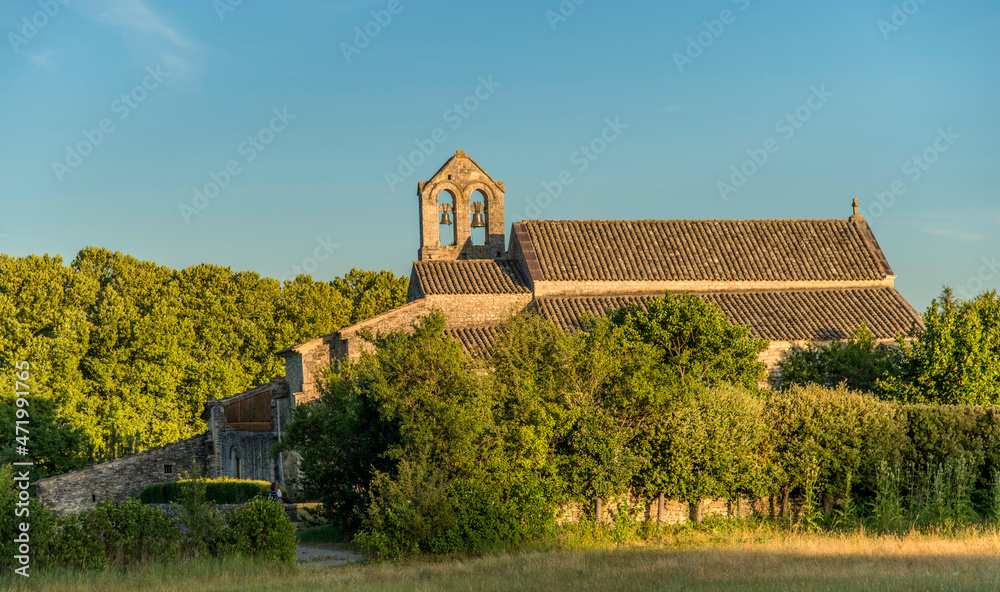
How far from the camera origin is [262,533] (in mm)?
15469

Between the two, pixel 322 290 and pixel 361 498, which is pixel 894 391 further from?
pixel 322 290

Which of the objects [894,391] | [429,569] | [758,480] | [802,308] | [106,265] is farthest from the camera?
[106,265]

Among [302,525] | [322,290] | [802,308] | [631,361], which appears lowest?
[302,525]

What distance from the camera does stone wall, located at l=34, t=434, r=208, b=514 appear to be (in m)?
34.7

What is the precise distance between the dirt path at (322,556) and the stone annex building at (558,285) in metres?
10.5

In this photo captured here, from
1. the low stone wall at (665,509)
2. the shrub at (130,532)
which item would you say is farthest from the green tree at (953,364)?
the shrub at (130,532)

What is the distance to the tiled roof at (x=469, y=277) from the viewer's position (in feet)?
104

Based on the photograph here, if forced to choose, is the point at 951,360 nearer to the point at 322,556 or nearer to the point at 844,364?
the point at 844,364

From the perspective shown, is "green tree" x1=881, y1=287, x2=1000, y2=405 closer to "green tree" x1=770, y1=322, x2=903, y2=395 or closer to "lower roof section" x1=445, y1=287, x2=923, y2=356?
"green tree" x1=770, y1=322, x2=903, y2=395

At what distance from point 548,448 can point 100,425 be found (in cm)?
3453

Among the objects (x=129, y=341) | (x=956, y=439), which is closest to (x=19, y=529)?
(x=956, y=439)

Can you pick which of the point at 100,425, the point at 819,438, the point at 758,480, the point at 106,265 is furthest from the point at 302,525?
the point at 106,265

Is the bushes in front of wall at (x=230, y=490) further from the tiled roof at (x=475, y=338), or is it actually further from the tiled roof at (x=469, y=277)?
the tiled roof at (x=469, y=277)

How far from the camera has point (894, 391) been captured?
77.5 ft
